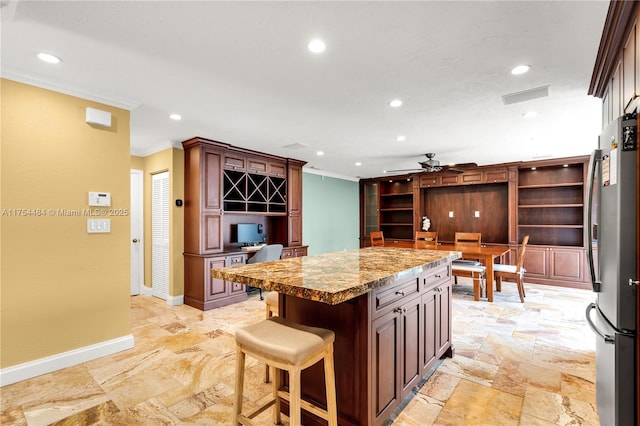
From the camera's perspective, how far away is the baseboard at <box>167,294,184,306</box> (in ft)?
15.0

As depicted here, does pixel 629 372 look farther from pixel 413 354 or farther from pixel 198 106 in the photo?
pixel 198 106

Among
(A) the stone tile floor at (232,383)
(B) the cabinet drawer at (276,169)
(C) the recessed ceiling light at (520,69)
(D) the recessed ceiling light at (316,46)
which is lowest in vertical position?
(A) the stone tile floor at (232,383)

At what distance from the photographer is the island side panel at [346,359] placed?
164 centimetres

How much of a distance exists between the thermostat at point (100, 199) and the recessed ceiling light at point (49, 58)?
3.63 ft

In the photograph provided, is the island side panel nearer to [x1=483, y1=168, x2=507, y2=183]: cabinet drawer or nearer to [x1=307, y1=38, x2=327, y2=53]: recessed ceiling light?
[x1=307, y1=38, x2=327, y2=53]: recessed ceiling light

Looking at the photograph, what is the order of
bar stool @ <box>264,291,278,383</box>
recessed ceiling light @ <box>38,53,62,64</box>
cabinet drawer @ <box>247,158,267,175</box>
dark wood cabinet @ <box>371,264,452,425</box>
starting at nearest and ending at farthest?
dark wood cabinet @ <box>371,264,452,425</box> < recessed ceiling light @ <box>38,53,62,64</box> < bar stool @ <box>264,291,278,383</box> < cabinet drawer @ <box>247,158,267,175</box>

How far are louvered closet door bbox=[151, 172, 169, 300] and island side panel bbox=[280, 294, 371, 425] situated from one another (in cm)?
367

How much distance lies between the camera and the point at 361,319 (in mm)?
1644

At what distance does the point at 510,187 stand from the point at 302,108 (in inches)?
210

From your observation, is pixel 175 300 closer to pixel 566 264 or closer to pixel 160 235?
pixel 160 235

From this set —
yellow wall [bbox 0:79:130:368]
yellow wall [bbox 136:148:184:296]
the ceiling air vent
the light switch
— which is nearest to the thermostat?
yellow wall [bbox 0:79:130:368]

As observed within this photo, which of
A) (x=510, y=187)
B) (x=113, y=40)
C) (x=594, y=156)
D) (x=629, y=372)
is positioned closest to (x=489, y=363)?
(x=629, y=372)

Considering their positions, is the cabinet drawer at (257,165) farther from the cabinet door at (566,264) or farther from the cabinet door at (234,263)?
the cabinet door at (566,264)

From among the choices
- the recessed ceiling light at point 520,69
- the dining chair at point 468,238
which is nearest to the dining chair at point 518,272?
the dining chair at point 468,238
